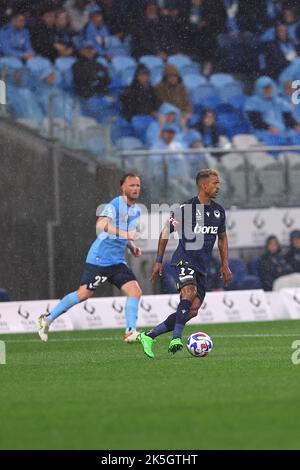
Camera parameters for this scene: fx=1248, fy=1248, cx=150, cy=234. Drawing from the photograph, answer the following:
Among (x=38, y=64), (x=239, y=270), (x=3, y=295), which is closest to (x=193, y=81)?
(x=38, y=64)

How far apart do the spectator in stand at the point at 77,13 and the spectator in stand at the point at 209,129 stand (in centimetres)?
367

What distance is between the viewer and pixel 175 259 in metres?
12.6

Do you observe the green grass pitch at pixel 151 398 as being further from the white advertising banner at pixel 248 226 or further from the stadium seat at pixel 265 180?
the stadium seat at pixel 265 180

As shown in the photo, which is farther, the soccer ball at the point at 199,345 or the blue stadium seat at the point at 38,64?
the blue stadium seat at the point at 38,64

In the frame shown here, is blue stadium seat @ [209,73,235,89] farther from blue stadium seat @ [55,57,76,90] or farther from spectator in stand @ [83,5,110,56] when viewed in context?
blue stadium seat @ [55,57,76,90]

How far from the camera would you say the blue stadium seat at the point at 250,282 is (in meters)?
19.5

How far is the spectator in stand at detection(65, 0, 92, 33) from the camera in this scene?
25.0 metres

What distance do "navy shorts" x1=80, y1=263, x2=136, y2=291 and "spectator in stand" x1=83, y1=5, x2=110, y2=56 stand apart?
1048 cm

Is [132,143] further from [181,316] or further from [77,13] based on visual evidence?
[181,316]

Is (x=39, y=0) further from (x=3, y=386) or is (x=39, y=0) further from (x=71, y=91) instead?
(x=3, y=386)

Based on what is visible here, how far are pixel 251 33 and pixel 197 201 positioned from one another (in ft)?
42.3

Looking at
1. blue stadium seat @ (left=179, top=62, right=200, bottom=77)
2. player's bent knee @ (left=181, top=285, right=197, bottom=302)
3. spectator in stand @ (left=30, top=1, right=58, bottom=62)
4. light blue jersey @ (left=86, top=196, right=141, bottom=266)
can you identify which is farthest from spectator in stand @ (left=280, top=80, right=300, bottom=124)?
player's bent knee @ (left=181, top=285, right=197, bottom=302)

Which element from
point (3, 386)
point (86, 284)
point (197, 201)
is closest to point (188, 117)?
point (86, 284)
